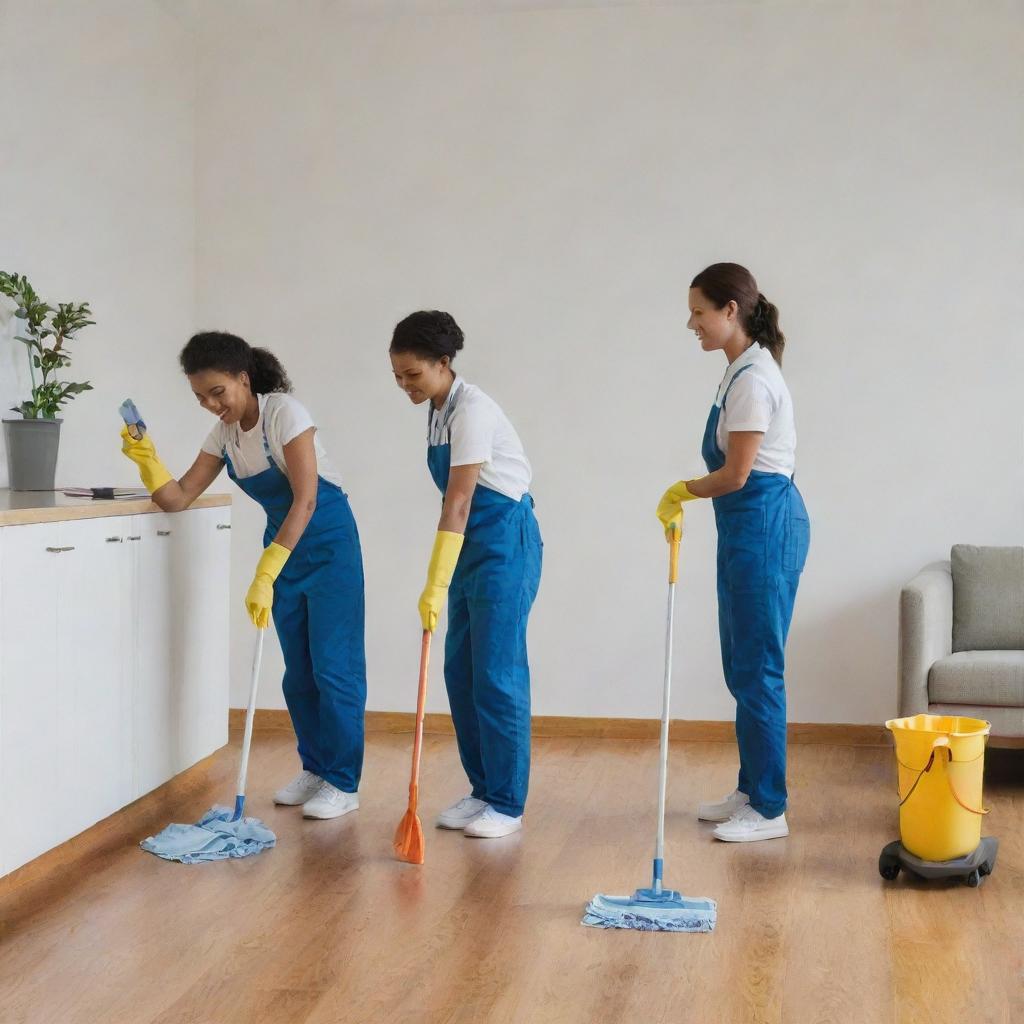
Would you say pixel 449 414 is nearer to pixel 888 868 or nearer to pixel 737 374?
pixel 737 374

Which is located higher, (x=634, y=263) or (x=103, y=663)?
(x=634, y=263)

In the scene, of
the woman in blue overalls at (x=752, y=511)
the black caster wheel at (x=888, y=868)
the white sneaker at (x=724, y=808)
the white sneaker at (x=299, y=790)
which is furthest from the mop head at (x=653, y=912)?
the white sneaker at (x=299, y=790)

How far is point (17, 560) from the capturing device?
2.46 metres

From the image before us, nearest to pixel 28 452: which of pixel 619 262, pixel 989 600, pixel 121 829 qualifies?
pixel 121 829

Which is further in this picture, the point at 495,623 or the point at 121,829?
the point at 121,829

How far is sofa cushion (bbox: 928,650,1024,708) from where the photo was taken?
354 centimetres

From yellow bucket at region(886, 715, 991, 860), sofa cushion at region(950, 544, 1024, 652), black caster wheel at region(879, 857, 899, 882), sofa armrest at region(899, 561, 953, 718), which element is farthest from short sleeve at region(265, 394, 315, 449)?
sofa cushion at region(950, 544, 1024, 652)

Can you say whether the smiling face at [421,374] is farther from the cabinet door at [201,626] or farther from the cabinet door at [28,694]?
the cabinet door at [28,694]

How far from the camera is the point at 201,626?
3367 millimetres

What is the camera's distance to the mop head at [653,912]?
2422 mm

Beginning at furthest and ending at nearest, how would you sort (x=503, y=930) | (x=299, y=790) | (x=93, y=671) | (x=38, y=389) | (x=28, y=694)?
1. (x=299, y=790)
2. (x=38, y=389)
3. (x=93, y=671)
4. (x=28, y=694)
5. (x=503, y=930)

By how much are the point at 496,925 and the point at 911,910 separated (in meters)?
0.83

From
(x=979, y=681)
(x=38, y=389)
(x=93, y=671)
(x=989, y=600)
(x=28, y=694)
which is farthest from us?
(x=989, y=600)

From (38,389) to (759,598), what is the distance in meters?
1.81
